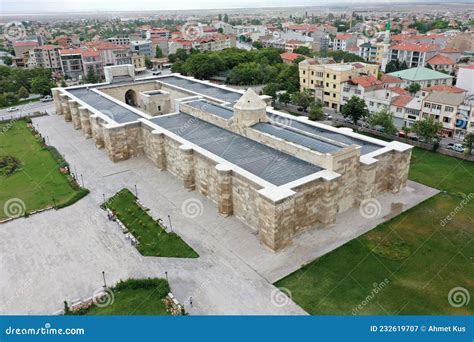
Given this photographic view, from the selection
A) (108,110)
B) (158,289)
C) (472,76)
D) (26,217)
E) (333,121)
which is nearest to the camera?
(158,289)

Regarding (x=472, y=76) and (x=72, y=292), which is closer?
(x=72, y=292)

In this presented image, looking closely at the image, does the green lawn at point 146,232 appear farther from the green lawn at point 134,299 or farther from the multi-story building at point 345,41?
the multi-story building at point 345,41

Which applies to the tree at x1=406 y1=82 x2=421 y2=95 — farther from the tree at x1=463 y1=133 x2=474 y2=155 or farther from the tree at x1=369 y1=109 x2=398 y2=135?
the tree at x1=463 y1=133 x2=474 y2=155

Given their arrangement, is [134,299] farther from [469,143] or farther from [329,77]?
[329,77]

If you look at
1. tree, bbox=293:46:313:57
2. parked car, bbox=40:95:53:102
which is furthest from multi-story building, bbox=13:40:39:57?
tree, bbox=293:46:313:57

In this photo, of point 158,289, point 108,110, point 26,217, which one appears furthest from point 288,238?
point 108,110

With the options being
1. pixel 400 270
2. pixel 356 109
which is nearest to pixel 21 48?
pixel 356 109

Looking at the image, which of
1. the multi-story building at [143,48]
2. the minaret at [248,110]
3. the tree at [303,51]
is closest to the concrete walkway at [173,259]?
the minaret at [248,110]

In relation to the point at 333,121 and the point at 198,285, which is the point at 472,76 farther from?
the point at 198,285
